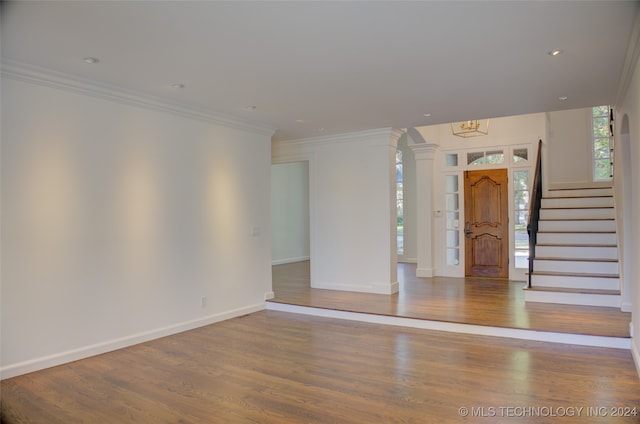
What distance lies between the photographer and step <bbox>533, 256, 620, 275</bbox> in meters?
5.99

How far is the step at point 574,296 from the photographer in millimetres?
5488

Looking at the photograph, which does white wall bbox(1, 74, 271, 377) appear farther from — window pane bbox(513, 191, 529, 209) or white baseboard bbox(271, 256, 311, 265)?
window pane bbox(513, 191, 529, 209)

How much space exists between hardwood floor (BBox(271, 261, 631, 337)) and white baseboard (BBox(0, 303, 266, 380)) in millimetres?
1145

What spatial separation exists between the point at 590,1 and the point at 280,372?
3552 millimetres

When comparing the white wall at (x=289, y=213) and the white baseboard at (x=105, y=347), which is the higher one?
the white wall at (x=289, y=213)

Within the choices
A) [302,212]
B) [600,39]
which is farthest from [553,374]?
[302,212]

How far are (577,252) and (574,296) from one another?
106 cm

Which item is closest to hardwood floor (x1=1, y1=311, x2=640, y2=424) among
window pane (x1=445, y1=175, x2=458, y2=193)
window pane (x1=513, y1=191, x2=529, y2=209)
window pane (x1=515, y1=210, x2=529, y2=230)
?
window pane (x1=515, y1=210, x2=529, y2=230)

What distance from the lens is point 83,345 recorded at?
4.20 m

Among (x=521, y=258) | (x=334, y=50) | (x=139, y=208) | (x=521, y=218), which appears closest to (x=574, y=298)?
(x=521, y=258)

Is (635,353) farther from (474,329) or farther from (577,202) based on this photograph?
(577,202)

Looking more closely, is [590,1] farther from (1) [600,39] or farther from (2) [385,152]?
(2) [385,152]

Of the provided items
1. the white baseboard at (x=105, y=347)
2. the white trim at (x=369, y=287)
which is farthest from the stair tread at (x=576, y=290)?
the white baseboard at (x=105, y=347)

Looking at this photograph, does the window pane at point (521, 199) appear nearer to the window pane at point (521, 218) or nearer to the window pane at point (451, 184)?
the window pane at point (521, 218)
